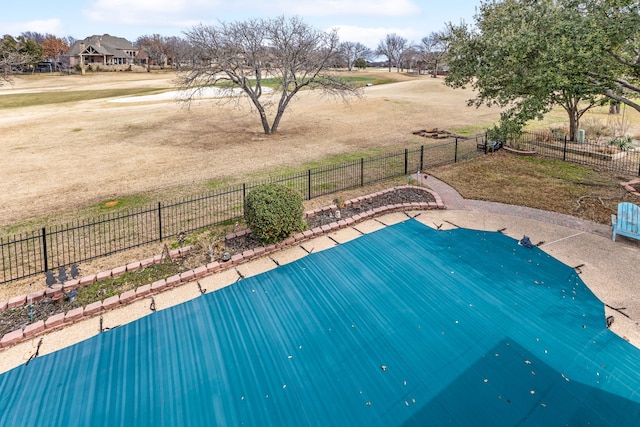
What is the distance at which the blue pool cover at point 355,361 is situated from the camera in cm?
501

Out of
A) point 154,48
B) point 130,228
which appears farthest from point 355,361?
point 154,48

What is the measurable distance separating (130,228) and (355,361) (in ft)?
26.4

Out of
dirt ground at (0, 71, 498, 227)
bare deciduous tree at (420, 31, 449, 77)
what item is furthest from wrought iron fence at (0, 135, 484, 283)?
bare deciduous tree at (420, 31, 449, 77)

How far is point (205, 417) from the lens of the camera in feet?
16.3

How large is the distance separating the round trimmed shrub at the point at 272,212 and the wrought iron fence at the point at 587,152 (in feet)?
48.2

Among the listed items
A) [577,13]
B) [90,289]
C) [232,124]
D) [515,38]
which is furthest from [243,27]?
[90,289]

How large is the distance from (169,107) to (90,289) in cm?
3145

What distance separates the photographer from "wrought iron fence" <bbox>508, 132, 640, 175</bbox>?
16.9 meters

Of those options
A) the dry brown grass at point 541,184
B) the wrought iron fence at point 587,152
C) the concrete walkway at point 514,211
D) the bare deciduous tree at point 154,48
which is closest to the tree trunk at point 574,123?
the wrought iron fence at point 587,152

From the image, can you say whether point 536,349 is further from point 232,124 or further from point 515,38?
point 232,124

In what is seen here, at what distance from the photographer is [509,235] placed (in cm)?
1015

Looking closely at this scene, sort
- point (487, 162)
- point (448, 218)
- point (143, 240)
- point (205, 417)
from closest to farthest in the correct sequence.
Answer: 1. point (205, 417)
2. point (143, 240)
3. point (448, 218)
4. point (487, 162)

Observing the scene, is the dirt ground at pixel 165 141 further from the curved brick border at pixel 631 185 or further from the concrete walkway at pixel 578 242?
the curved brick border at pixel 631 185

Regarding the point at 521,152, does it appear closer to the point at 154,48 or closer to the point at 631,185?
the point at 631,185
